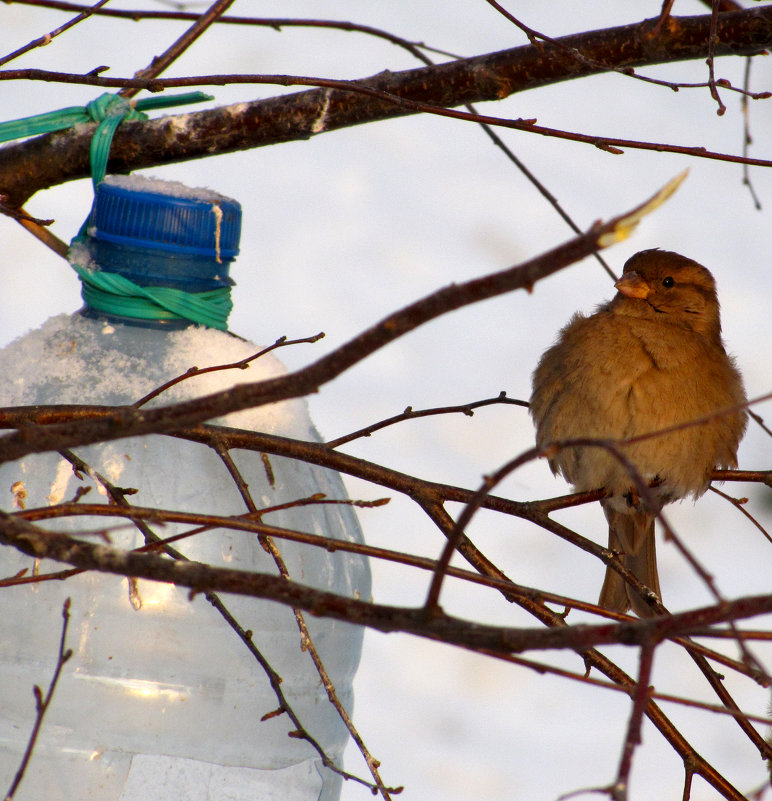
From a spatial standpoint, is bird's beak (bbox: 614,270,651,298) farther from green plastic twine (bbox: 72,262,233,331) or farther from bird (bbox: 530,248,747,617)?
green plastic twine (bbox: 72,262,233,331)

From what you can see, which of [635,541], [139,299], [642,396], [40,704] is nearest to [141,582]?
[139,299]

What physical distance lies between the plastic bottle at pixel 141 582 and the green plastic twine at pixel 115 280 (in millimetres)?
22

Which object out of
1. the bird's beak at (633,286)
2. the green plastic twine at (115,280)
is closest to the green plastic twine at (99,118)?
the green plastic twine at (115,280)

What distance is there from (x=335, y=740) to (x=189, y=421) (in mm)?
→ 1455

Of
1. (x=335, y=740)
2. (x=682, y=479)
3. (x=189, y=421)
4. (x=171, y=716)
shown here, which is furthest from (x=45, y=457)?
(x=682, y=479)

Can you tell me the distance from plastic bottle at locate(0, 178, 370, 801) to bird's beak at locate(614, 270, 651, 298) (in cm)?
97

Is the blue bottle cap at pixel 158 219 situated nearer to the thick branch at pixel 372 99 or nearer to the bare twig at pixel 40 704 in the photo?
the thick branch at pixel 372 99

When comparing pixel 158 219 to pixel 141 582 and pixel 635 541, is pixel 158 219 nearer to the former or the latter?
pixel 141 582

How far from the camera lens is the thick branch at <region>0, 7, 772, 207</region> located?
4.58 feet

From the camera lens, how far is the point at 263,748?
1.66 meters

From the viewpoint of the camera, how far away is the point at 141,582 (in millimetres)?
1517

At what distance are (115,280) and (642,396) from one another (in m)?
1.10

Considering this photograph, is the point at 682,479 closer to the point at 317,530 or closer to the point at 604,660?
the point at 317,530

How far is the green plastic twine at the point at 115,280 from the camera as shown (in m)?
1.48
